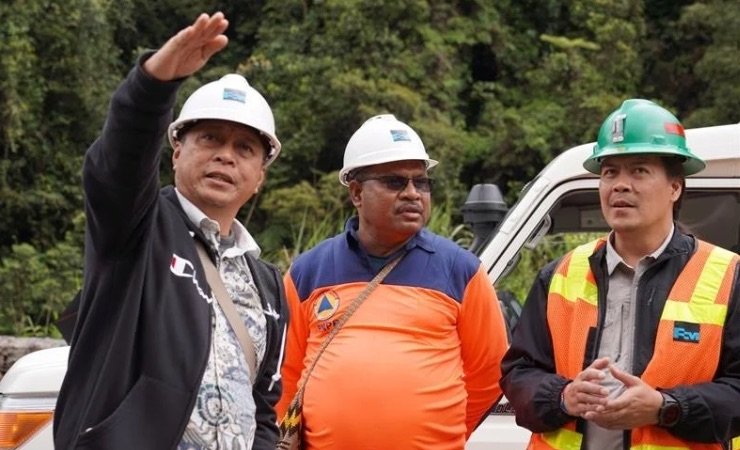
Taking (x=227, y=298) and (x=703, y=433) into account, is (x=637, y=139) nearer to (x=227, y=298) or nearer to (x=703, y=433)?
(x=703, y=433)

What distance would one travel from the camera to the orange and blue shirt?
Answer: 3.51 m

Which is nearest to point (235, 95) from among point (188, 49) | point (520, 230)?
point (188, 49)

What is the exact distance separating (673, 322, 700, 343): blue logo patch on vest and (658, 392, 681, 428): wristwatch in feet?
0.49

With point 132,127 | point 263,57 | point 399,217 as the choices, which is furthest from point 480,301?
point 263,57

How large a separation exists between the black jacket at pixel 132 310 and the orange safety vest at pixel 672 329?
3.33 feet

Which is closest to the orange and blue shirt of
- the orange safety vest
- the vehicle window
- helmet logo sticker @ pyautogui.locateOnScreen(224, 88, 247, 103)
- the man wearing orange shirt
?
the man wearing orange shirt

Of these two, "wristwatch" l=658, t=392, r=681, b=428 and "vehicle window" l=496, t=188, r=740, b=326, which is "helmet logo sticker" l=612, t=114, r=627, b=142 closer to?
"wristwatch" l=658, t=392, r=681, b=428

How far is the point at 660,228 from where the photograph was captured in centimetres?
308

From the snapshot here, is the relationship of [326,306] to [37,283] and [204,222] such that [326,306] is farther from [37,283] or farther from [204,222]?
[37,283]

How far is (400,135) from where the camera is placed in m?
3.74

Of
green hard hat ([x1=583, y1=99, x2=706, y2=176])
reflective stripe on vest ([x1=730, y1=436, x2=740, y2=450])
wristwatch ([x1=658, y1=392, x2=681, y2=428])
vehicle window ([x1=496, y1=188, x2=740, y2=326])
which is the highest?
green hard hat ([x1=583, y1=99, x2=706, y2=176])

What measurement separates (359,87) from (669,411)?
14.2 metres

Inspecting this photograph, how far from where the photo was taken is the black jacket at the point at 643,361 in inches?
113

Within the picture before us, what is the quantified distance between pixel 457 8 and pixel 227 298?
17.1 meters
